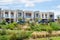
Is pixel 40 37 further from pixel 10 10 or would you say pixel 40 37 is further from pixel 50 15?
pixel 50 15

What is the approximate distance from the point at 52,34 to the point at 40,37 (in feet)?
6.61

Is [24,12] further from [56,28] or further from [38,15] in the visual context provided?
[56,28]

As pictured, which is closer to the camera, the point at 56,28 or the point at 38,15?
the point at 56,28

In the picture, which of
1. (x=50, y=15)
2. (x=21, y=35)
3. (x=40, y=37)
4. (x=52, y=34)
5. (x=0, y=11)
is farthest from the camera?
(x=50, y=15)

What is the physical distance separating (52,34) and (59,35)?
2.85ft

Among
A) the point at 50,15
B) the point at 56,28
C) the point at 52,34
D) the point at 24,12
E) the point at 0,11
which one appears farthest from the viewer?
the point at 50,15

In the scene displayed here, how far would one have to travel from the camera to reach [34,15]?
5884 centimetres

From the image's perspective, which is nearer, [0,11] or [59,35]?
[59,35]

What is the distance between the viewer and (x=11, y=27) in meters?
29.3

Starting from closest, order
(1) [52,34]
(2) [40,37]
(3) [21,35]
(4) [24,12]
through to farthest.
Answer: (3) [21,35] → (2) [40,37] → (1) [52,34] → (4) [24,12]

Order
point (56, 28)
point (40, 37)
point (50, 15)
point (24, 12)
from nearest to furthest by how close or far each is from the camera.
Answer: point (40, 37), point (56, 28), point (24, 12), point (50, 15)

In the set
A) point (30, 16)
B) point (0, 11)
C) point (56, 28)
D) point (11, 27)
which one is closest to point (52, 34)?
point (56, 28)

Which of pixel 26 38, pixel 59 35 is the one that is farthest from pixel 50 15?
pixel 26 38

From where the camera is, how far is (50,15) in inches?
2414
